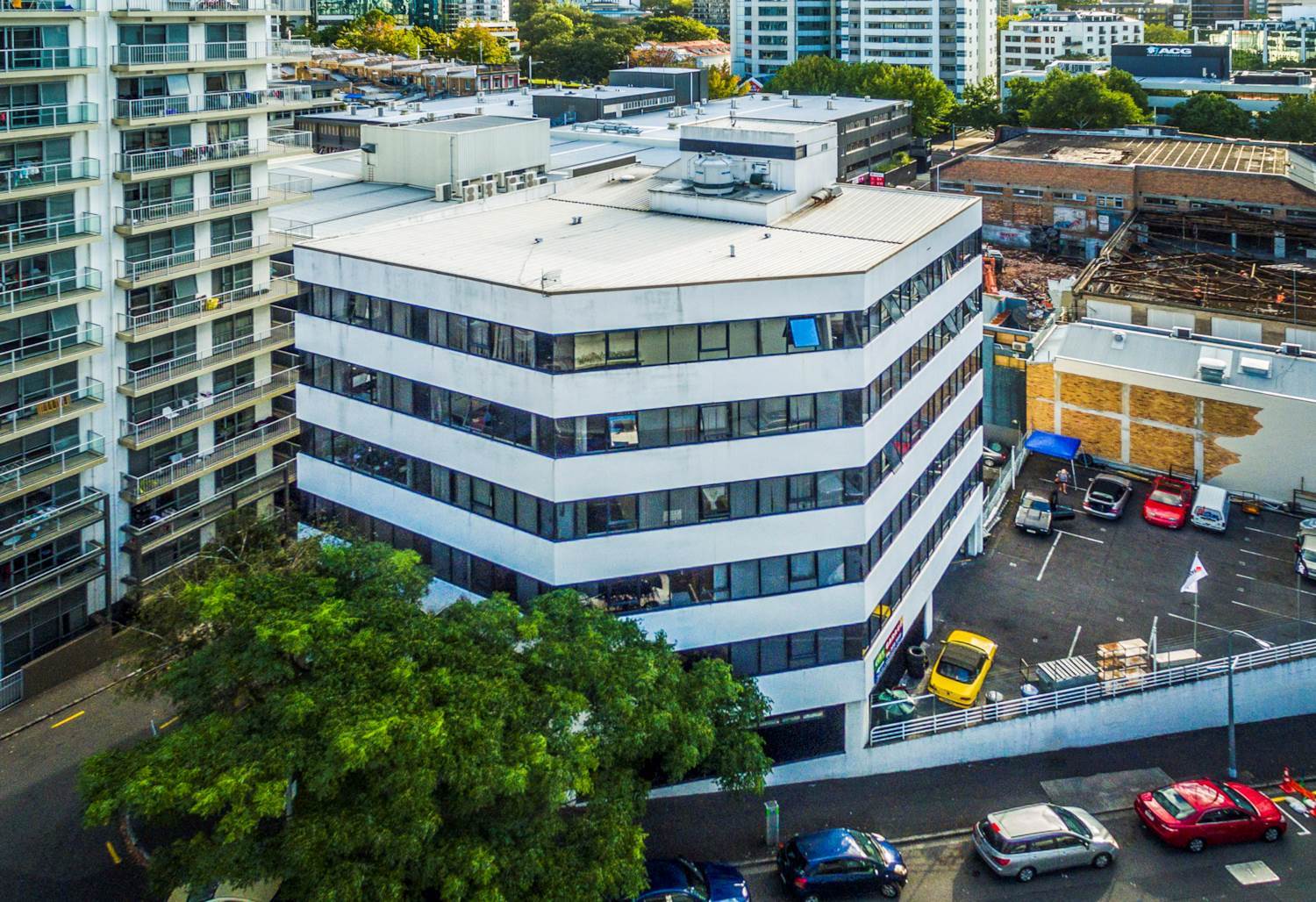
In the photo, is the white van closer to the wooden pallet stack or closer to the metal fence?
the metal fence

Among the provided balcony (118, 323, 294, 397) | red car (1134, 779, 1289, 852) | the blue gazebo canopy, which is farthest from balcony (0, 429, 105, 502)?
the blue gazebo canopy

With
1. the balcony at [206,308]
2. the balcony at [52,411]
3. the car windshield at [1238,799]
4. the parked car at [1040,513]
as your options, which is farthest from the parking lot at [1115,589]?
the balcony at [52,411]

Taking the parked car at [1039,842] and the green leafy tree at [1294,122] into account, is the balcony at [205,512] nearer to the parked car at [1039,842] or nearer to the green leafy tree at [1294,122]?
the parked car at [1039,842]


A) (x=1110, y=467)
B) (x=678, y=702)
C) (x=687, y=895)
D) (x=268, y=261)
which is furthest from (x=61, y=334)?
(x=1110, y=467)

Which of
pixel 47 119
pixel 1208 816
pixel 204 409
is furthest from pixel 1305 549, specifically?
pixel 47 119

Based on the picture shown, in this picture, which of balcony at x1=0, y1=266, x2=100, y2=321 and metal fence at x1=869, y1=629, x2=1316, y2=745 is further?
balcony at x1=0, y1=266, x2=100, y2=321

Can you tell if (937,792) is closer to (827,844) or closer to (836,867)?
(827,844)
